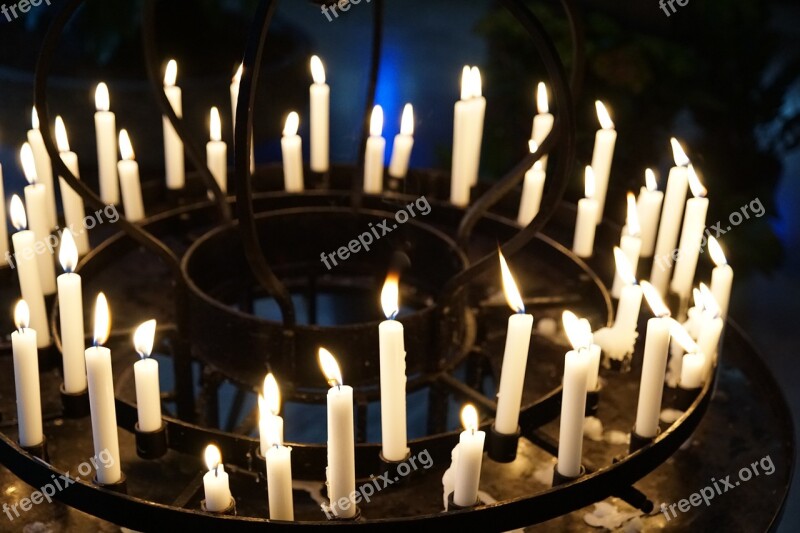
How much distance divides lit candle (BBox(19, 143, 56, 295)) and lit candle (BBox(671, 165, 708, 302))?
940 mm

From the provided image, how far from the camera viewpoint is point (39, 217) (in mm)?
1487

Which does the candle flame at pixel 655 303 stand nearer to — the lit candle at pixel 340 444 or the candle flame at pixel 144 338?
the lit candle at pixel 340 444

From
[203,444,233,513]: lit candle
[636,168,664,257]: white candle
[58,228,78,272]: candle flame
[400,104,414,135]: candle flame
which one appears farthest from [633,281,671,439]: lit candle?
[58,228,78,272]: candle flame

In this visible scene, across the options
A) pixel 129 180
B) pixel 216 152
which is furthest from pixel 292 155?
pixel 129 180

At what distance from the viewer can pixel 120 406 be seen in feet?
4.09

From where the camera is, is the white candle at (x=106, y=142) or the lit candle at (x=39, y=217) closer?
the lit candle at (x=39, y=217)

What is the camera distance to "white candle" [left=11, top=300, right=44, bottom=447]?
1140 millimetres

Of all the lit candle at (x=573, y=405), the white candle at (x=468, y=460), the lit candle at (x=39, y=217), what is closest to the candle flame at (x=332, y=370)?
the white candle at (x=468, y=460)

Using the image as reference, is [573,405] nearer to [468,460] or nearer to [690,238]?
[468,460]

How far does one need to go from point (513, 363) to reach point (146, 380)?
1.37 ft

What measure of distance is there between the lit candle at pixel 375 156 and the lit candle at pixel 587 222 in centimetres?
36

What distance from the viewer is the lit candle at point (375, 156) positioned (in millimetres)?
1705

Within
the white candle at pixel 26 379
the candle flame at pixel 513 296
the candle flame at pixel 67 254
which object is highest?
the candle flame at pixel 67 254

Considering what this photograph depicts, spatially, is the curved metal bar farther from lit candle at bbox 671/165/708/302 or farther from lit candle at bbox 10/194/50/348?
lit candle at bbox 671/165/708/302
